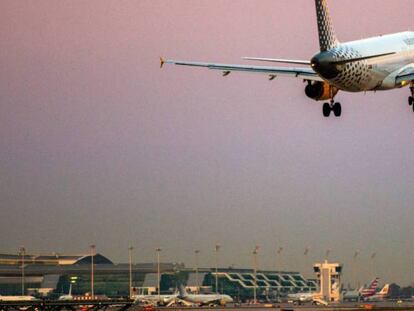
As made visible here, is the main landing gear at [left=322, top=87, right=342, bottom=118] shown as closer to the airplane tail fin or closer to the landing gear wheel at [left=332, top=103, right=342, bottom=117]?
the landing gear wheel at [left=332, top=103, right=342, bottom=117]

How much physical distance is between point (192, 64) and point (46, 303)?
26.6 meters

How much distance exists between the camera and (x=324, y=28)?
98.6 meters

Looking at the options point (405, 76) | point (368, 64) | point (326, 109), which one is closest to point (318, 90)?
point (326, 109)

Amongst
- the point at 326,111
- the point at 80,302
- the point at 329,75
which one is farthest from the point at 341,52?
the point at 80,302

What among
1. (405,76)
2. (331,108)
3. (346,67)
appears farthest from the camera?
(331,108)

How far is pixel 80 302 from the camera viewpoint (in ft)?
361

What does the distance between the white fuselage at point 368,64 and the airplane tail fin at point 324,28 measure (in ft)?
2.42

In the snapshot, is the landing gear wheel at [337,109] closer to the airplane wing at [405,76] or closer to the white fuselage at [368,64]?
the white fuselage at [368,64]

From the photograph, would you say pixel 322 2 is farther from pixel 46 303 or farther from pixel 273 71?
pixel 46 303

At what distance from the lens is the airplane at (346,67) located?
314 feet

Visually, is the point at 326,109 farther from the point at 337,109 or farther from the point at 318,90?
the point at 318,90

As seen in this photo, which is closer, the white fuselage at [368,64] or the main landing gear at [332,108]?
the white fuselage at [368,64]

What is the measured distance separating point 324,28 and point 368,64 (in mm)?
4929

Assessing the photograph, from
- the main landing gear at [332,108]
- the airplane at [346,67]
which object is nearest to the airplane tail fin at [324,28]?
the airplane at [346,67]
